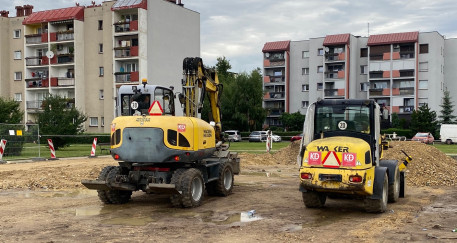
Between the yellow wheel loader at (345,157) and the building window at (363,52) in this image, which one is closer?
the yellow wheel loader at (345,157)

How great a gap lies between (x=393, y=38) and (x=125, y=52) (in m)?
37.2

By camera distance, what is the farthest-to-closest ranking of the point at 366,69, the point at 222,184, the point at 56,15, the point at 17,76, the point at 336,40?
the point at 366,69, the point at 336,40, the point at 17,76, the point at 56,15, the point at 222,184

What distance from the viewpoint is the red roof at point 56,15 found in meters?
52.7

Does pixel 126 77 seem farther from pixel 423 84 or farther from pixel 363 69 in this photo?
pixel 423 84

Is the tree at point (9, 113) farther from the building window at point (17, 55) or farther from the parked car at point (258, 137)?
the parked car at point (258, 137)

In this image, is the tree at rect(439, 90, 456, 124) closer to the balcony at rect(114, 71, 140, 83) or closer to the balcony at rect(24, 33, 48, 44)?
the balcony at rect(114, 71, 140, 83)

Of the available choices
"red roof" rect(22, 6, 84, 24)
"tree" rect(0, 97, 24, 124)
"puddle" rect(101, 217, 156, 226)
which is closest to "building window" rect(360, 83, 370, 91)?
"red roof" rect(22, 6, 84, 24)

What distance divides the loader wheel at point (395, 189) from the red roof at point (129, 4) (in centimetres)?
4122

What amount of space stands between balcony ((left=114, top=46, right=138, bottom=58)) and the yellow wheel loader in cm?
4061

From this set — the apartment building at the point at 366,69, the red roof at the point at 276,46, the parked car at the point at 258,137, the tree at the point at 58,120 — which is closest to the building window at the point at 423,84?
the apartment building at the point at 366,69

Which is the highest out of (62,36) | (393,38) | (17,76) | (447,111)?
(393,38)

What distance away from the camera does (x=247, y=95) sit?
67.7 m

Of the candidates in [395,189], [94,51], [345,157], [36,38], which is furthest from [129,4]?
[345,157]

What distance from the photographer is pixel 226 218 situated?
1034cm
